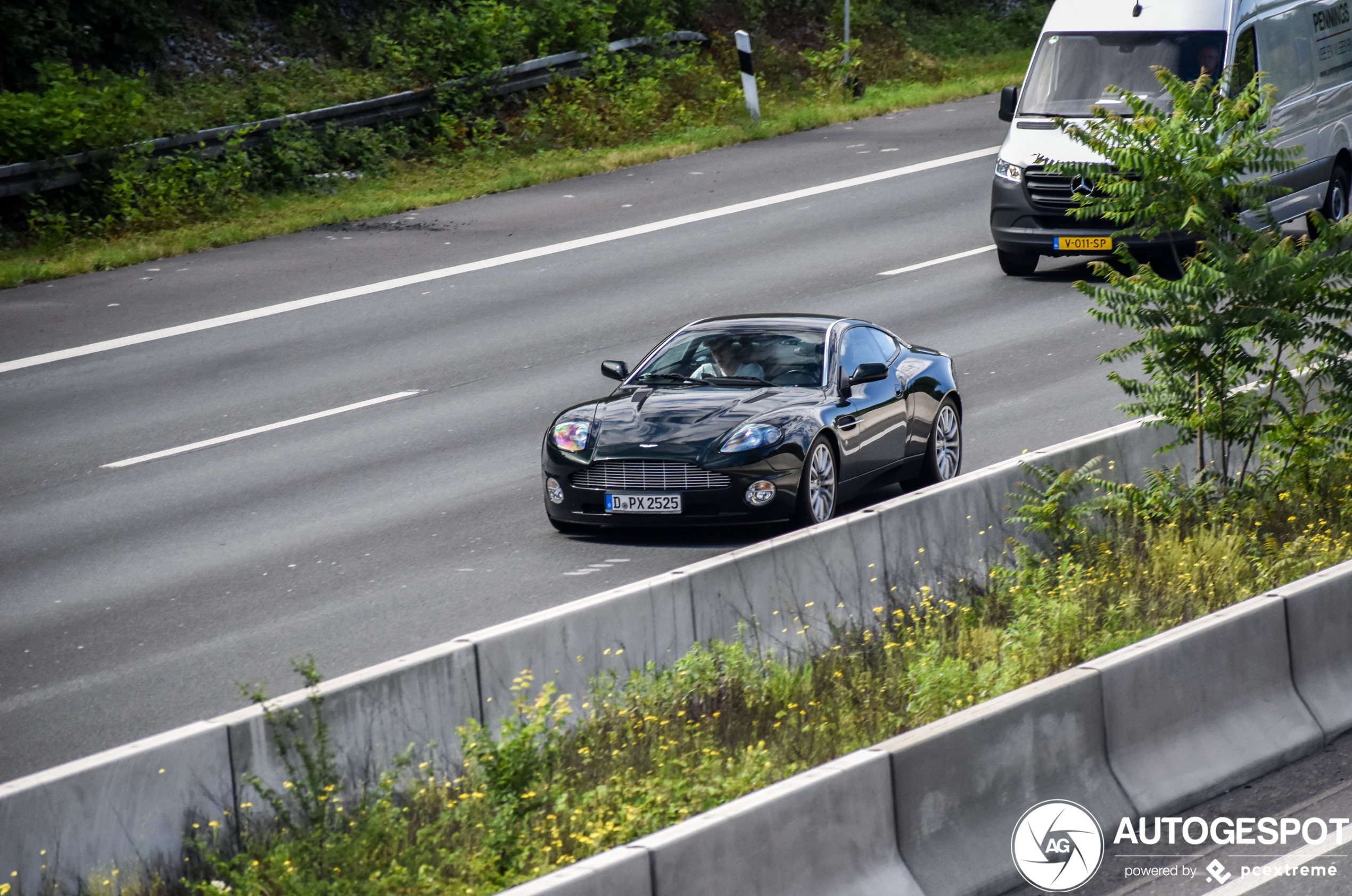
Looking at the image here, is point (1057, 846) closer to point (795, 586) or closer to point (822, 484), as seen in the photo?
point (795, 586)

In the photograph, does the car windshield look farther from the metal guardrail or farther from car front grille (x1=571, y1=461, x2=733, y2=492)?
the metal guardrail

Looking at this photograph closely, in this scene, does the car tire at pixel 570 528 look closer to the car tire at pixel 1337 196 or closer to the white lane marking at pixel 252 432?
the white lane marking at pixel 252 432

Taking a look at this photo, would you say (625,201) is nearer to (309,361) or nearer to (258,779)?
(309,361)

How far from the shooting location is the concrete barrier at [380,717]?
655cm

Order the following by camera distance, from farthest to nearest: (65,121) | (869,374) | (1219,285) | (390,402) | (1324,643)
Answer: (65,121) → (390,402) → (869,374) → (1219,285) → (1324,643)

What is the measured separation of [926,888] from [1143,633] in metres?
2.92

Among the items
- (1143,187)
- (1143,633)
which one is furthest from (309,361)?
(1143,633)

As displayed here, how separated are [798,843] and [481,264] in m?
15.6

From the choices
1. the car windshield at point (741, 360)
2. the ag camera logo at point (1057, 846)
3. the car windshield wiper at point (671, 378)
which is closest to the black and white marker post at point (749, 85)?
the car windshield at point (741, 360)

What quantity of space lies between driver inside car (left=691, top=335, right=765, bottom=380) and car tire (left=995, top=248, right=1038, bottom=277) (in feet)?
26.7

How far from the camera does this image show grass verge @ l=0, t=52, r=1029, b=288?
21.0 meters

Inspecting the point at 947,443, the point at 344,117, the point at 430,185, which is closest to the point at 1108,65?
the point at 947,443

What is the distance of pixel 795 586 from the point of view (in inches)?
351

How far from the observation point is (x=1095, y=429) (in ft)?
45.8
